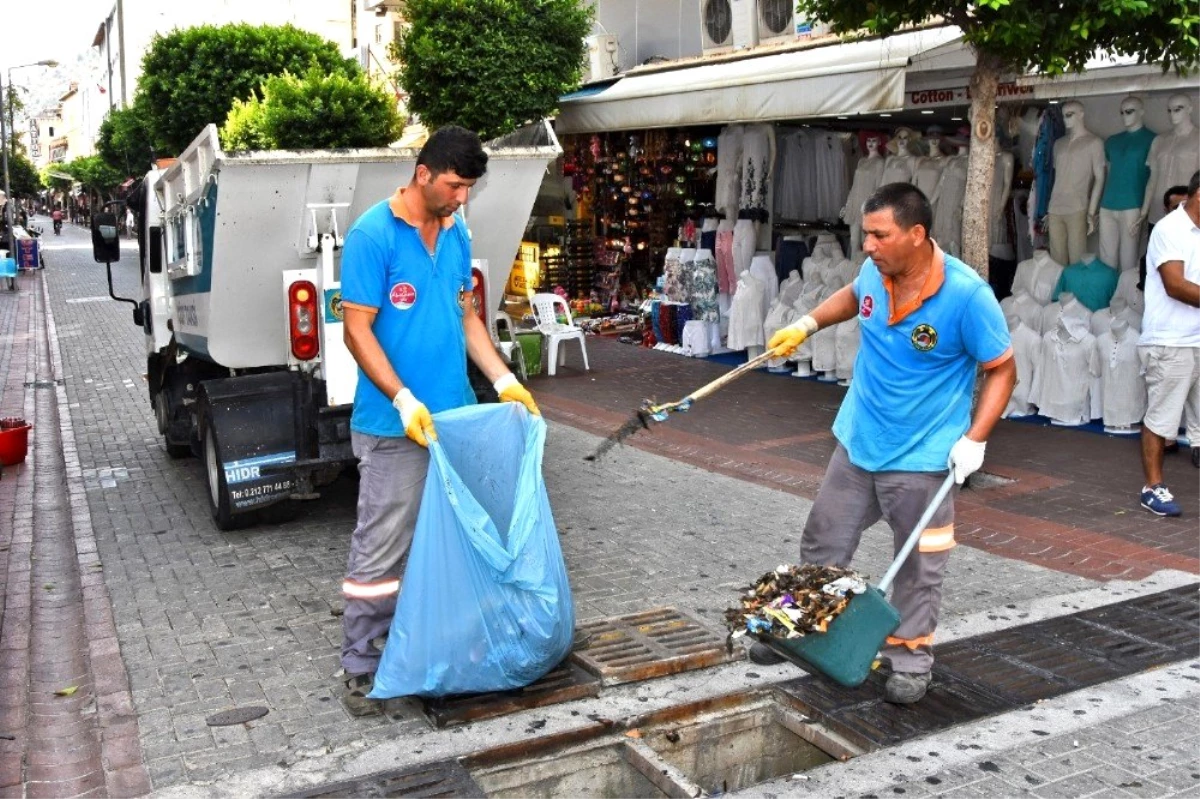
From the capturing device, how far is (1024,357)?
934 centimetres

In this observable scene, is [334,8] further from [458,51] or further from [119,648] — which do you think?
[119,648]

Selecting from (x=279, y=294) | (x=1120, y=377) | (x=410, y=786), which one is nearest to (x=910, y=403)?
(x=410, y=786)

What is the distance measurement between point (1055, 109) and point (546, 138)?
480 centimetres

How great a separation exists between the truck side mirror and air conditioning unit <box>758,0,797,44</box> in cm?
742

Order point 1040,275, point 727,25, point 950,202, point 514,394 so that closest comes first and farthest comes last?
point 514,394
point 1040,275
point 950,202
point 727,25

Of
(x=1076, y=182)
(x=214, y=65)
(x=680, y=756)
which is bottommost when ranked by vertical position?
(x=680, y=756)

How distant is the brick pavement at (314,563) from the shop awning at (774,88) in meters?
2.55

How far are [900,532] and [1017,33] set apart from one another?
12.3 feet

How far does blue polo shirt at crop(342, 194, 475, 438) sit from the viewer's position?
3969 millimetres

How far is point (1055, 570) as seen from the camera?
19.0 ft

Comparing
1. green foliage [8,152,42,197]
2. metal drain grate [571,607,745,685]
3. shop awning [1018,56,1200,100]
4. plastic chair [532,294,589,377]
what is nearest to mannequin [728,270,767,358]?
plastic chair [532,294,589,377]

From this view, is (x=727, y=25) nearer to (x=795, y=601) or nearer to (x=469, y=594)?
(x=795, y=601)

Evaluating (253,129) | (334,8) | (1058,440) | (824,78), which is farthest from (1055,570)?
(334,8)

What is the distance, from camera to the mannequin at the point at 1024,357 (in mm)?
Answer: 9266
